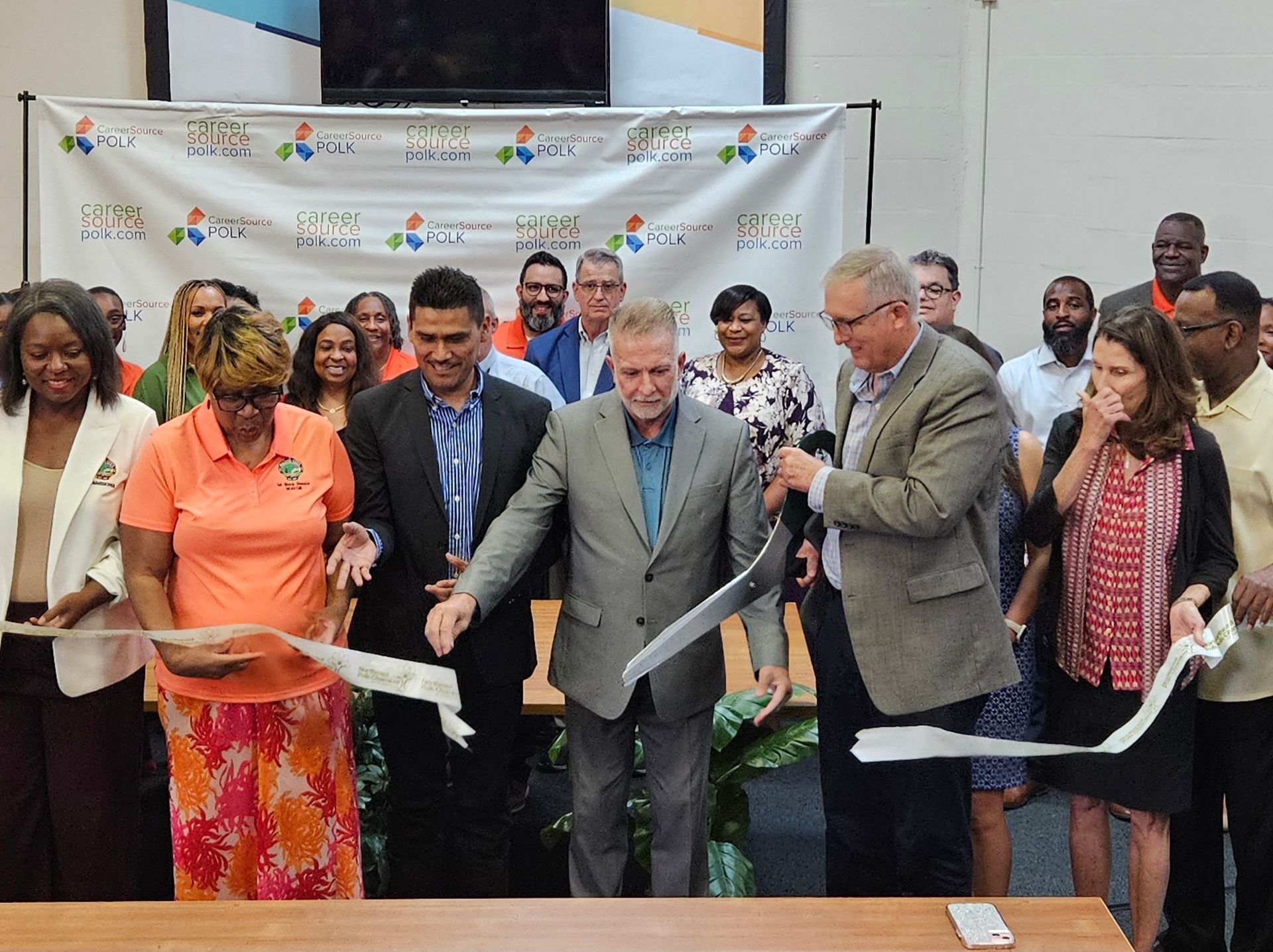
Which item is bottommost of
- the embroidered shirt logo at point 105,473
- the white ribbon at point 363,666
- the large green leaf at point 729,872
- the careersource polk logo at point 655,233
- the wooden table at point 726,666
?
the large green leaf at point 729,872

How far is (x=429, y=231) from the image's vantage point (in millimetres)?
6125

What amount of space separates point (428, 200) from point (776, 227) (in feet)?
5.41

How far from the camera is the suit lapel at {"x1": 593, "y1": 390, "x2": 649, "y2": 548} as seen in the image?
9.34 feet

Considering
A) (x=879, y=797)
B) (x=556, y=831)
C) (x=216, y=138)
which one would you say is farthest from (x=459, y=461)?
(x=216, y=138)

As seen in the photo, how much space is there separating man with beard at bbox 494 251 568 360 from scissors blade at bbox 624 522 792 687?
2945 mm

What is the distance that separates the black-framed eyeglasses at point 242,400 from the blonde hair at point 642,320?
0.73 meters

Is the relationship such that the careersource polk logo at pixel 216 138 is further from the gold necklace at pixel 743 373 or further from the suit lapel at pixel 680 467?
the suit lapel at pixel 680 467

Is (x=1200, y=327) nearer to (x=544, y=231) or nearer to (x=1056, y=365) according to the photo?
(x=1056, y=365)

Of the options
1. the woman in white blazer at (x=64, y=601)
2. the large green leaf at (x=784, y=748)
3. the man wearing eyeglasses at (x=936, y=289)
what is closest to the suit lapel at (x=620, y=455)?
the woman in white blazer at (x=64, y=601)

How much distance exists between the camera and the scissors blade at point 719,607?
2.64 metres

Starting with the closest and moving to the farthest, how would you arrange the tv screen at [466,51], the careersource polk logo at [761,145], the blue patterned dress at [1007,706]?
1. the blue patterned dress at [1007,706]
2. the careersource polk logo at [761,145]
3. the tv screen at [466,51]

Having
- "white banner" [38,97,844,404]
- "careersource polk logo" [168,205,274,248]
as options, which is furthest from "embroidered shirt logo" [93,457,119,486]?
"careersource polk logo" [168,205,274,248]

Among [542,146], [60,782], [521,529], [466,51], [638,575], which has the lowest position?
[60,782]

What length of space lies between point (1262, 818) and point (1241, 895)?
23 centimetres
